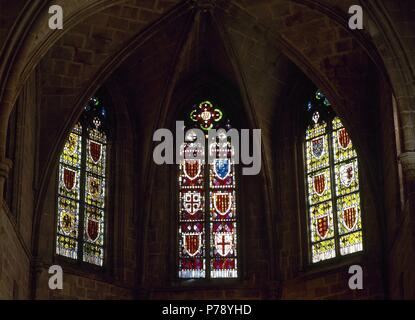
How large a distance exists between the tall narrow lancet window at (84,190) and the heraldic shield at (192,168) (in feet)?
4.82

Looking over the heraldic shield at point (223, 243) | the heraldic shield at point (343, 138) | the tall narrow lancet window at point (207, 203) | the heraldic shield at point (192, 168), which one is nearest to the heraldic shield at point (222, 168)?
the tall narrow lancet window at point (207, 203)

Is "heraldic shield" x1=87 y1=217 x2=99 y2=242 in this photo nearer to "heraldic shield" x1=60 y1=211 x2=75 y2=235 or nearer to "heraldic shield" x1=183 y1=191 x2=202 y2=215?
"heraldic shield" x1=60 y1=211 x2=75 y2=235

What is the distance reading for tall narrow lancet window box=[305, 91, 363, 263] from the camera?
20.9m

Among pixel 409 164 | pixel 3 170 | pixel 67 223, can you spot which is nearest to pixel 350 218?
pixel 409 164

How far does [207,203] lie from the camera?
2227cm

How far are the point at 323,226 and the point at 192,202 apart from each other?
8.03 ft

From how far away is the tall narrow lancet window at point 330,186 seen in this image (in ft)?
68.5

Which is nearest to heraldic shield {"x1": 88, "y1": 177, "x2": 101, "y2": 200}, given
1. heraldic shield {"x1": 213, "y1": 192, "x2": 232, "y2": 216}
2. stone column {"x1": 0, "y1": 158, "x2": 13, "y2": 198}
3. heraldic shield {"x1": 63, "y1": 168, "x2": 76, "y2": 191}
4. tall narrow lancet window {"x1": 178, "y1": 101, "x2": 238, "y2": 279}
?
heraldic shield {"x1": 63, "y1": 168, "x2": 76, "y2": 191}

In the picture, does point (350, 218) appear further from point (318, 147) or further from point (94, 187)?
point (94, 187)

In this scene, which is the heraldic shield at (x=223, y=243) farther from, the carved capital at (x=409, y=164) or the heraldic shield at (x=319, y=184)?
the carved capital at (x=409, y=164)

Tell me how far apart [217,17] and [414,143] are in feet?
16.9

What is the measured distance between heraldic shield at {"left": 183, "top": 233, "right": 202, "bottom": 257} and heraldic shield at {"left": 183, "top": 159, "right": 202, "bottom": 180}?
43.0 inches
